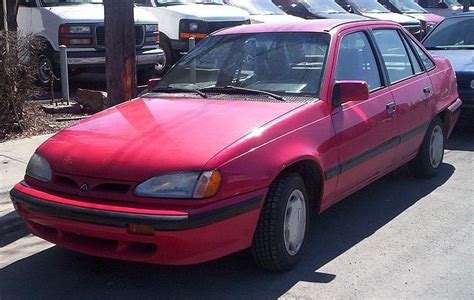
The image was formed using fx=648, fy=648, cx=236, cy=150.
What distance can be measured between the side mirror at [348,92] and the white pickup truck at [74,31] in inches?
265

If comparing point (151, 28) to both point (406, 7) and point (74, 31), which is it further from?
point (406, 7)

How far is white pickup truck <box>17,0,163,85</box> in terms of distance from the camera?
34.5 ft

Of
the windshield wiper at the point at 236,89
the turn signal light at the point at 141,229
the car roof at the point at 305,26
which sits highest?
the car roof at the point at 305,26

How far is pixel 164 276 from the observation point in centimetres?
424

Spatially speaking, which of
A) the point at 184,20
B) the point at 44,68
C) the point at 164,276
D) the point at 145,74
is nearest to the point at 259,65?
the point at 164,276

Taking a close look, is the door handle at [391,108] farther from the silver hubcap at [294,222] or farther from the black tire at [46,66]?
the black tire at [46,66]

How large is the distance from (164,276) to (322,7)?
42.5 feet

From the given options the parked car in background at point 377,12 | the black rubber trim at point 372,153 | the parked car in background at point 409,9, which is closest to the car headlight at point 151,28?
the black rubber trim at point 372,153

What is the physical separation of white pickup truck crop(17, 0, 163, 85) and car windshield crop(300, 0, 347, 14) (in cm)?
578

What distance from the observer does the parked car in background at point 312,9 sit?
1579cm

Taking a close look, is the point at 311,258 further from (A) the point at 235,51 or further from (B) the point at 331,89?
(A) the point at 235,51

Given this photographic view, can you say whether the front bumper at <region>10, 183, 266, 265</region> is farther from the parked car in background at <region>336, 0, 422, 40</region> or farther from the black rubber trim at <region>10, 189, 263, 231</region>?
the parked car in background at <region>336, 0, 422, 40</region>

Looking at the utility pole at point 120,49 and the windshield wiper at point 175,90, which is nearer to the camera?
Result: the windshield wiper at point 175,90

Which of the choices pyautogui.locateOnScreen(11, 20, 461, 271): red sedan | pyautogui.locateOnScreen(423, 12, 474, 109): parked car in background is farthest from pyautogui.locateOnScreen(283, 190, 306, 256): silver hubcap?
pyautogui.locateOnScreen(423, 12, 474, 109): parked car in background
